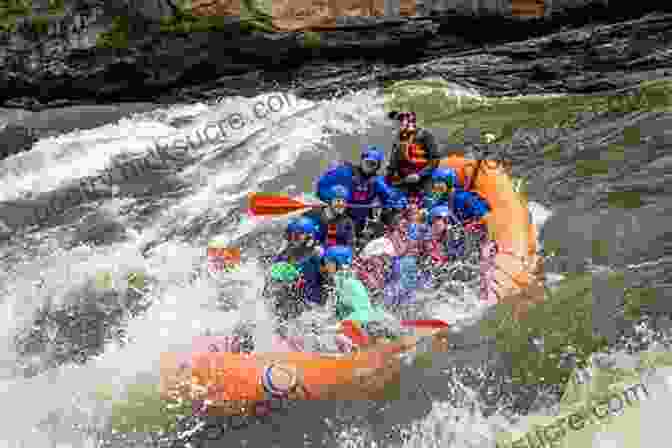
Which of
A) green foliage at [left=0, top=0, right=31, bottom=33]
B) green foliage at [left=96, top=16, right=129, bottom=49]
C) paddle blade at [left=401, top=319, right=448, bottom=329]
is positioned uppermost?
→ green foliage at [left=0, top=0, right=31, bottom=33]

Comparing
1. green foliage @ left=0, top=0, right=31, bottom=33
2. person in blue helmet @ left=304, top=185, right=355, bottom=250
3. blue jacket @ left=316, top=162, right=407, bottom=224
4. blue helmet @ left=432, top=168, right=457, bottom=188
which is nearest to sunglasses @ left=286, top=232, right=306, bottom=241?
person in blue helmet @ left=304, top=185, right=355, bottom=250

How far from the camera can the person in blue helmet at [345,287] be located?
4754 millimetres

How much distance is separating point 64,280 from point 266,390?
2.49 m

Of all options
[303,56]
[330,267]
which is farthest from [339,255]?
[303,56]

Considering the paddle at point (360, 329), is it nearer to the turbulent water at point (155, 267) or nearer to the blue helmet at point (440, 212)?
the turbulent water at point (155, 267)

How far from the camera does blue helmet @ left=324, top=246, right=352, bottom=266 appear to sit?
4.88 meters

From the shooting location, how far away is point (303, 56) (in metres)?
9.77

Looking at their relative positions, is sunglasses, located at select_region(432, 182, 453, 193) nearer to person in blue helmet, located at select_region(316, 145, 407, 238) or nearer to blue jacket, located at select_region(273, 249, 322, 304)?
person in blue helmet, located at select_region(316, 145, 407, 238)

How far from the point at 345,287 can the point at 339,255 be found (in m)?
0.22

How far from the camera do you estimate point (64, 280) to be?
592 centimetres

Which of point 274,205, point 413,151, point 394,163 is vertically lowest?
point 274,205

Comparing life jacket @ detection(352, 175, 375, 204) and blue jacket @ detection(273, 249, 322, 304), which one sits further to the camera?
life jacket @ detection(352, 175, 375, 204)

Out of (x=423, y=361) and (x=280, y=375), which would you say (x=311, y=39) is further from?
(x=280, y=375)

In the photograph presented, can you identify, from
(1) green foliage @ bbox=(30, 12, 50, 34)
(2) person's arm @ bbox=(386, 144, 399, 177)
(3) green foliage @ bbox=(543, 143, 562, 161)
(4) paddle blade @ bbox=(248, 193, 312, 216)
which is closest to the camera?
(4) paddle blade @ bbox=(248, 193, 312, 216)
